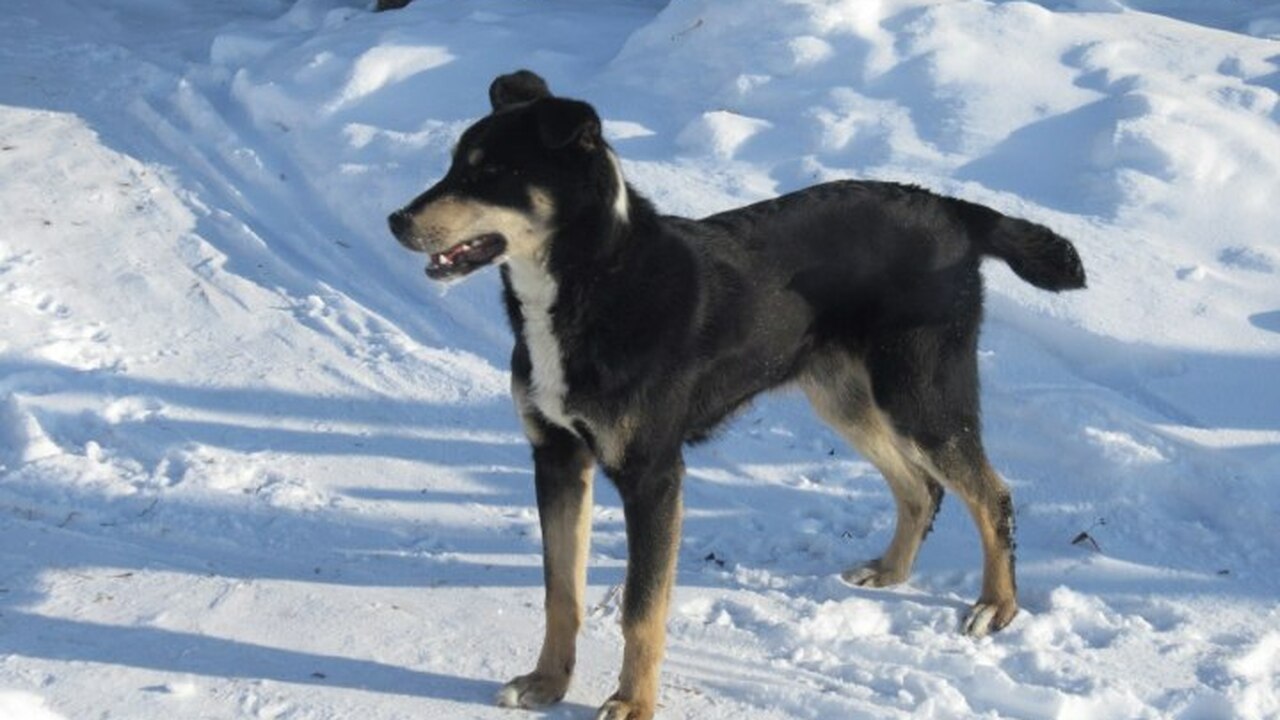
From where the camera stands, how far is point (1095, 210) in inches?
301

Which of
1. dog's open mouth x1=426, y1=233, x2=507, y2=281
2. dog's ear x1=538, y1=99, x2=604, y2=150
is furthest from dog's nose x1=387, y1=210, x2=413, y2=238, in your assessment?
dog's ear x1=538, y1=99, x2=604, y2=150

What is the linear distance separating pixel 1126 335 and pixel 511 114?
343 cm

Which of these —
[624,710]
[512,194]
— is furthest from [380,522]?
[512,194]

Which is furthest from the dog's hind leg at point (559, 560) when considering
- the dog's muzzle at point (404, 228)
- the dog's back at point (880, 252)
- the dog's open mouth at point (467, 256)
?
the dog's back at point (880, 252)

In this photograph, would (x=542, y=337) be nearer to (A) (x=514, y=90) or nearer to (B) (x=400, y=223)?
(B) (x=400, y=223)

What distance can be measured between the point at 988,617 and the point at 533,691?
153 cm

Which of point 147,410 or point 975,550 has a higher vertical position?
point 147,410

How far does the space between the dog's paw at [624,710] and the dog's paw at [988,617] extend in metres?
1.19

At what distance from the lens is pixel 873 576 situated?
5422 millimetres

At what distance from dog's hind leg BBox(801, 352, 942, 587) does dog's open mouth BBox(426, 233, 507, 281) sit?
4.37ft

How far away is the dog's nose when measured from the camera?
4289 millimetres

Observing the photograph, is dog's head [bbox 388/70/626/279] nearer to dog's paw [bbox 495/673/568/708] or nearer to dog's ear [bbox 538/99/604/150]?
dog's ear [bbox 538/99/604/150]

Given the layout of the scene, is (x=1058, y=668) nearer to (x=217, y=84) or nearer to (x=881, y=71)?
(x=881, y=71)

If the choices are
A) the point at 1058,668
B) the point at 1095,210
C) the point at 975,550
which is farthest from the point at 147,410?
the point at 1095,210
